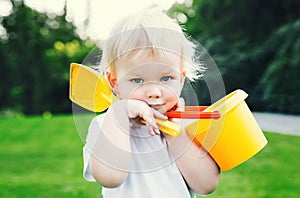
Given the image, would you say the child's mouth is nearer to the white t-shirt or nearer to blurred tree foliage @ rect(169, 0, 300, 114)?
the white t-shirt

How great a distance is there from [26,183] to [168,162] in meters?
2.84

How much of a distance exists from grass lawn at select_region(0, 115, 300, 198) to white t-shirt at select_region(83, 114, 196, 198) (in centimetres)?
A: 214

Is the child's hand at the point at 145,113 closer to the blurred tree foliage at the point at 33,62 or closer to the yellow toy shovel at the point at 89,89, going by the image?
the yellow toy shovel at the point at 89,89

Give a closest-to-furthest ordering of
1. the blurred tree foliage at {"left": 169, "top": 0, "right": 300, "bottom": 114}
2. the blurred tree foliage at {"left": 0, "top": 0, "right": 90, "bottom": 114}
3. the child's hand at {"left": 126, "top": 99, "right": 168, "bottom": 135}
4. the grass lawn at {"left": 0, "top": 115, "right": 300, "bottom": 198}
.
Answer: the child's hand at {"left": 126, "top": 99, "right": 168, "bottom": 135} → the grass lawn at {"left": 0, "top": 115, "right": 300, "bottom": 198} → the blurred tree foliage at {"left": 169, "top": 0, "right": 300, "bottom": 114} → the blurred tree foliage at {"left": 0, "top": 0, "right": 90, "bottom": 114}

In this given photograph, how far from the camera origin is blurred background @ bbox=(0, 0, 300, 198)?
3266mm

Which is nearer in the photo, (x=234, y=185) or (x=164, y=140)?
(x=164, y=140)

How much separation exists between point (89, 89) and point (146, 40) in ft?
0.58

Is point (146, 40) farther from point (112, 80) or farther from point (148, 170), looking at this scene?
point (148, 170)

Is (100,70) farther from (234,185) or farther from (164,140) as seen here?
(234,185)

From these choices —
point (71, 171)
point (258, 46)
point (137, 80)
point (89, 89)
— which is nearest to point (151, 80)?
point (137, 80)

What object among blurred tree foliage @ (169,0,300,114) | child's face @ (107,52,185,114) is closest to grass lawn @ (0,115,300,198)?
child's face @ (107,52,185,114)

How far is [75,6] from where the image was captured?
2713mm

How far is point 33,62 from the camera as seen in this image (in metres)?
18.1

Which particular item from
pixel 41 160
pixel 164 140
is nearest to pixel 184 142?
pixel 164 140
